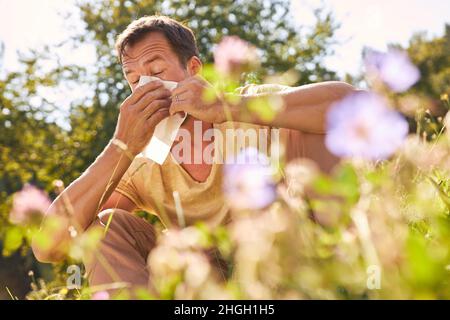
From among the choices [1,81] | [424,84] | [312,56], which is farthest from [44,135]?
[424,84]

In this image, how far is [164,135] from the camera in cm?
279

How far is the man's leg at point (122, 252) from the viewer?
2.03 metres

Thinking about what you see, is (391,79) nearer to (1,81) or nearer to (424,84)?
(1,81)

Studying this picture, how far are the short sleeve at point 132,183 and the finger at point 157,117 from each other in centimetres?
43

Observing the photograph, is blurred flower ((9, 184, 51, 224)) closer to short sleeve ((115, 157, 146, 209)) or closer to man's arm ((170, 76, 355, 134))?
man's arm ((170, 76, 355, 134))

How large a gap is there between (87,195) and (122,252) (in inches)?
14.9

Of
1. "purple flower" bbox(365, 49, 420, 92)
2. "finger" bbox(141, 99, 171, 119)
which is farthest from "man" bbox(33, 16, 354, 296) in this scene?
"purple flower" bbox(365, 49, 420, 92)

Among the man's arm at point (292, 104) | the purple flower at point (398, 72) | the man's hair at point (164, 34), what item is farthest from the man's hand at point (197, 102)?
the purple flower at point (398, 72)

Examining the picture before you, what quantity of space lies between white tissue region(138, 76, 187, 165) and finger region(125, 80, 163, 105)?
7cm

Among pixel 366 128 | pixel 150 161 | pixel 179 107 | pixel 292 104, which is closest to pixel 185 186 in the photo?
pixel 150 161

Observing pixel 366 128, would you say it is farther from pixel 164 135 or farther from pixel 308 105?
pixel 164 135

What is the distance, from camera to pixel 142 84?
9.37ft
